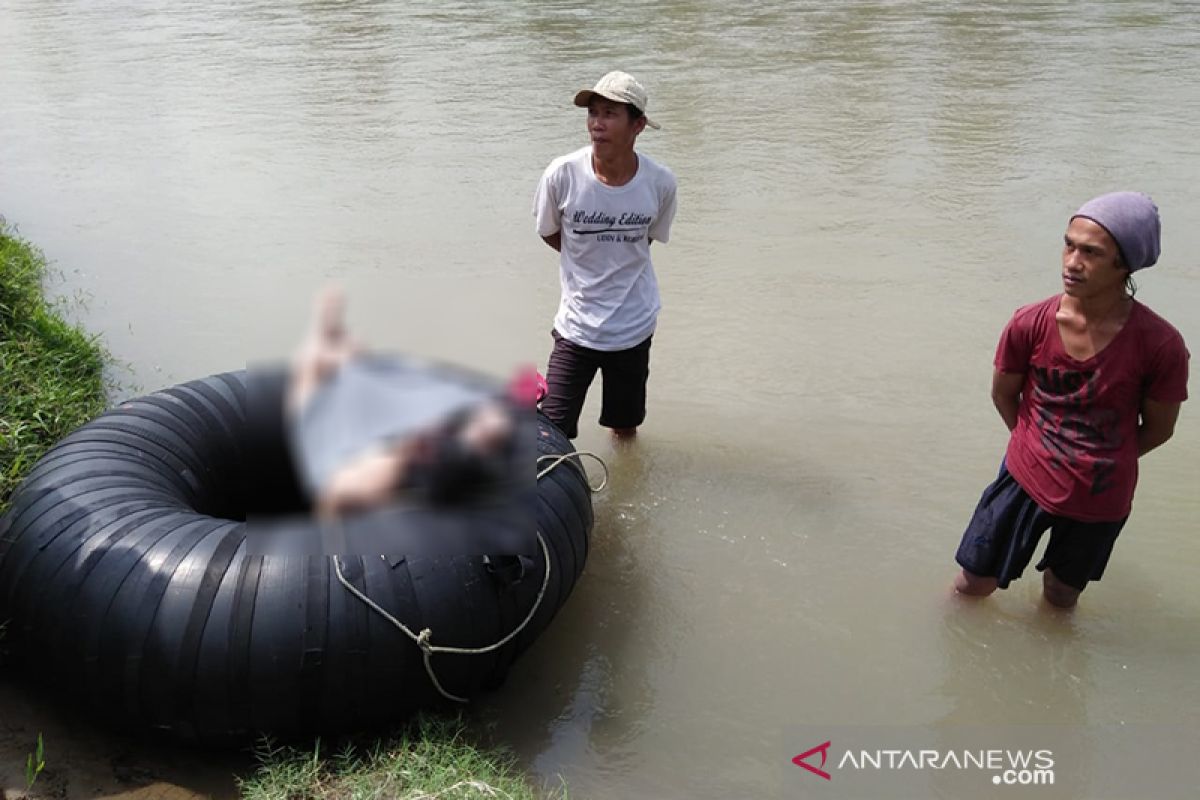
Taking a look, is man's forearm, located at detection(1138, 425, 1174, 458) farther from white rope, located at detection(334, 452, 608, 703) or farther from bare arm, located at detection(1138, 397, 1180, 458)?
white rope, located at detection(334, 452, 608, 703)

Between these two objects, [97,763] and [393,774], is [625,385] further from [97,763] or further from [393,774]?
[97,763]

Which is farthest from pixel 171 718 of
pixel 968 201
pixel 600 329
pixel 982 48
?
pixel 982 48

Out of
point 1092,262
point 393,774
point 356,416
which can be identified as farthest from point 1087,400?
point 356,416

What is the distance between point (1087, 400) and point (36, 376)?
13.2 feet

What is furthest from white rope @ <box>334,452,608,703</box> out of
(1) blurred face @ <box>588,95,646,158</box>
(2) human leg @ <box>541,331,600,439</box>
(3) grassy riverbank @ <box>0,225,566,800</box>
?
(1) blurred face @ <box>588,95,646,158</box>

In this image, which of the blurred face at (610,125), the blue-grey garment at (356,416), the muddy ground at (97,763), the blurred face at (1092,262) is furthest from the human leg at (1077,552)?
the blue-grey garment at (356,416)

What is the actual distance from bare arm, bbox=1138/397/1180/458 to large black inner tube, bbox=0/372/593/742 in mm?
1712

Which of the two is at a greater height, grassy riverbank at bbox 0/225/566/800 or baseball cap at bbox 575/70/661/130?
baseball cap at bbox 575/70/661/130

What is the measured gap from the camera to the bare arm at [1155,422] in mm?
3023

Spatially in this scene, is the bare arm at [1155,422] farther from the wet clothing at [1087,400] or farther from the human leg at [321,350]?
the human leg at [321,350]

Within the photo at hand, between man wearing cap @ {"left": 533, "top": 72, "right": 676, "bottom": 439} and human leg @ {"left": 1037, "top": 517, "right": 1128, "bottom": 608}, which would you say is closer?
human leg @ {"left": 1037, "top": 517, "right": 1128, "bottom": 608}

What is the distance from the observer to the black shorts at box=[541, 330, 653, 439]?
13.3 ft

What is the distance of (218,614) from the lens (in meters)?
2.85

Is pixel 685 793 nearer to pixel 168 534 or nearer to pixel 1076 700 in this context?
pixel 1076 700
